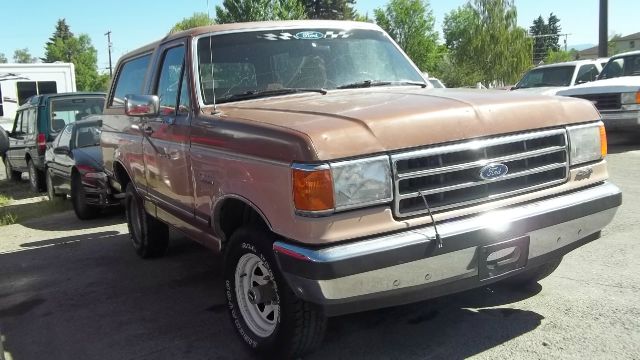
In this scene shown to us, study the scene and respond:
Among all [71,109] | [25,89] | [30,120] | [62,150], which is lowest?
[62,150]

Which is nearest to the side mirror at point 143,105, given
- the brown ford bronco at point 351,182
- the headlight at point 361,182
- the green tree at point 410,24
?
the brown ford bronco at point 351,182

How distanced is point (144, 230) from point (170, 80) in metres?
1.82

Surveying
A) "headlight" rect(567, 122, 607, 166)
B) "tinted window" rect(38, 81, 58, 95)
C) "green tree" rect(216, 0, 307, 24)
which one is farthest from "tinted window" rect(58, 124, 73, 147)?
"green tree" rect(216, 0, 307, 24)

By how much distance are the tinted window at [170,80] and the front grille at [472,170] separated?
2.14 metres

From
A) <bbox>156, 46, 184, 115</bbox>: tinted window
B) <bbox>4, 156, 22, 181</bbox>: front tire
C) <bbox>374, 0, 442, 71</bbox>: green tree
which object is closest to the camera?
<bbox>156, 46, 184, 115</bbox>: tinted window

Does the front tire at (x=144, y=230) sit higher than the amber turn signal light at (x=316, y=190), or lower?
lower

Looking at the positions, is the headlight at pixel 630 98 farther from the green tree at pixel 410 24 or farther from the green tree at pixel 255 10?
the green tree at pixel 410 24

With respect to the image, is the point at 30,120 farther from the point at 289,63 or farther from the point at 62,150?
the point at 289,63

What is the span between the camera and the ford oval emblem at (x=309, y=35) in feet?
14.9

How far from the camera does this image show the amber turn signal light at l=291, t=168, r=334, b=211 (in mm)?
2775

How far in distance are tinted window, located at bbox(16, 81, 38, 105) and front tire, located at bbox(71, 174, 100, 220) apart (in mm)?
12362

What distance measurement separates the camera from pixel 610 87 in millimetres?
11219

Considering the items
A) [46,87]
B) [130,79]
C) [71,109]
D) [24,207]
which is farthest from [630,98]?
[46,87]

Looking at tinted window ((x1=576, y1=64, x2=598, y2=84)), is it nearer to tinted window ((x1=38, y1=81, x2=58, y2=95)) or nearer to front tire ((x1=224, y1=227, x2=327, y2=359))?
front tire ((x1=224, y1=227, x2=327, y2=359))
